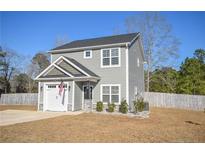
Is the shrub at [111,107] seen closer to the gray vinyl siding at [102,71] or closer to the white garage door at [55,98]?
the gray vinyl siding at [102,71]

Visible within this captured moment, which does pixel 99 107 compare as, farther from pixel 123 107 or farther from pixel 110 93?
pixel 123 107

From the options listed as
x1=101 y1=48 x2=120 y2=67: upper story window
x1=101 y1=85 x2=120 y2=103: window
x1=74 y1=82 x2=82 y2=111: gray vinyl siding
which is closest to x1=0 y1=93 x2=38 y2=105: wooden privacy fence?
x1=74 y1=82 x2=82 y2=111: gray vinyl siding

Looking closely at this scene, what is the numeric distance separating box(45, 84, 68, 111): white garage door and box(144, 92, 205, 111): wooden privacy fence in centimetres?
1038

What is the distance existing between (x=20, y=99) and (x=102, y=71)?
14093 millimetres

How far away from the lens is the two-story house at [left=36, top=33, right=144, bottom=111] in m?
14.5

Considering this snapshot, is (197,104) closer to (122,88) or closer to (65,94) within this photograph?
(122,88)

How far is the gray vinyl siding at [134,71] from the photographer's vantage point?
15102mm

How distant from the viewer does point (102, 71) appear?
15406 millimetres

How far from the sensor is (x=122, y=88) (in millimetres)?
14430

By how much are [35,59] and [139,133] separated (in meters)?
34.2

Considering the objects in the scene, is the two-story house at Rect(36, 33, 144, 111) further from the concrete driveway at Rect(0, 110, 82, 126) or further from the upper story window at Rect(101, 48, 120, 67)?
the concrete driveway at Rect(0, 110, 82, 126)

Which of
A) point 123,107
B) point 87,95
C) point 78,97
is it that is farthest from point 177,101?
point 78,97

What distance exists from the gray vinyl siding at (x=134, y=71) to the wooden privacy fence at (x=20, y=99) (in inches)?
509

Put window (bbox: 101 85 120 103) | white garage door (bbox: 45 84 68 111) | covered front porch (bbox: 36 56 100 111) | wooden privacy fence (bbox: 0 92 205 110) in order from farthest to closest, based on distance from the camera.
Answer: wooden privacy fence (bbox: 0 92 205 110), white garage door (bbox: 45 84 68 111), window (bbox: 101 85 120 103), covered front porch (bbox: 36 56 100 111)
